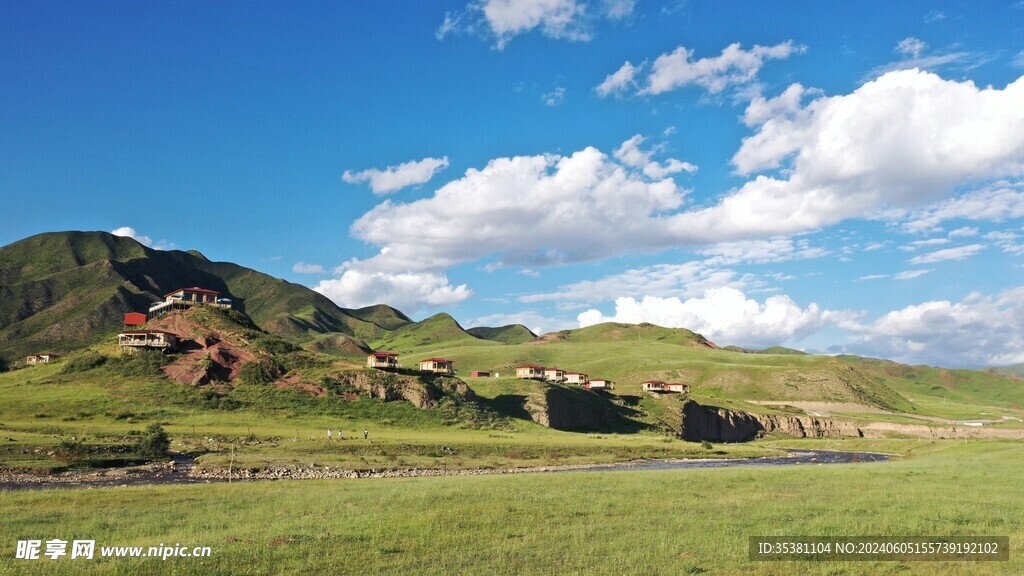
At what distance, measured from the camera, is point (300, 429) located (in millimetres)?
84188

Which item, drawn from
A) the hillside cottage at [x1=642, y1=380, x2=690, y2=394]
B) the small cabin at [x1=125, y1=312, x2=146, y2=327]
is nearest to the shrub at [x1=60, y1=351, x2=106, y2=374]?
the small cabin at [x1=125, y1=312, x2=146, y2=327]

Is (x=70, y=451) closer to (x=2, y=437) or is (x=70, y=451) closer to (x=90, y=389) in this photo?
(x=2, y=437)

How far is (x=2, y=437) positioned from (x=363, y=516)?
2166 inches

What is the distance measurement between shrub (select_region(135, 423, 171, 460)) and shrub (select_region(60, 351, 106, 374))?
53.1 meters

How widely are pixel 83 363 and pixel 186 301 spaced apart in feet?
129

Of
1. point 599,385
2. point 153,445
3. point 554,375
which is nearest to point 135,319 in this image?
point 153,445

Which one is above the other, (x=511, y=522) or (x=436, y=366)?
(x=436, y=366)

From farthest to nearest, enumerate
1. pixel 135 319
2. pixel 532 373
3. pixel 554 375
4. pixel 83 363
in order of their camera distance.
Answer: pixel 554 375 < pixel 532 373 < pixel 135 319 < pixel 83 363

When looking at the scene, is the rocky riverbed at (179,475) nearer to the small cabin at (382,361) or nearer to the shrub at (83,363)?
the shrub at (83,363)

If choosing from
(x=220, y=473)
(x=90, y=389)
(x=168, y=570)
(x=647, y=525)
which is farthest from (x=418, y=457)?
(x=90, y=389)

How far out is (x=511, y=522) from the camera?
25.1m

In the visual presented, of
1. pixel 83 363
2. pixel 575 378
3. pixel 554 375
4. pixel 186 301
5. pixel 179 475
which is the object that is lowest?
pixel 179 475

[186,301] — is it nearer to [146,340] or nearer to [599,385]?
[146,340]

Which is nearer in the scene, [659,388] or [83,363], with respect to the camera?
[83,363]
